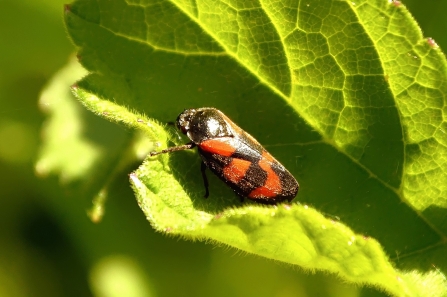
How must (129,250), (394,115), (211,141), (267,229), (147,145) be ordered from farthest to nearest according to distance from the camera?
(129,250)
(147,145)
(211,141)
(394,115)
(267,229)

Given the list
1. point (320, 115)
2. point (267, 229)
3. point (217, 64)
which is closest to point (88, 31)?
point (217, 64)

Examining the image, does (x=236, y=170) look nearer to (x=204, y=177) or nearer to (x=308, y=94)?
(x=204, y=177)

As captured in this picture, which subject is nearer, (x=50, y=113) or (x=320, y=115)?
(x=320, y=115)

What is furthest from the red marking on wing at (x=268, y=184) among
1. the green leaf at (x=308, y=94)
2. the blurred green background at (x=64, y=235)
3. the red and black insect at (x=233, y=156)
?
the blurred green background at (x=64, y=235)

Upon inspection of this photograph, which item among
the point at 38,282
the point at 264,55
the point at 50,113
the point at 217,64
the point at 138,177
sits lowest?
the point at 38,282

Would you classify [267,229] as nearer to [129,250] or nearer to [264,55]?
[264,55]

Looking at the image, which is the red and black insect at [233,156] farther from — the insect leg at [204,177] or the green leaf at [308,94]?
the green leaf at [308,94]

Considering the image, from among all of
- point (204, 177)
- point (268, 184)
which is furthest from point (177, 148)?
point (268, 184)
